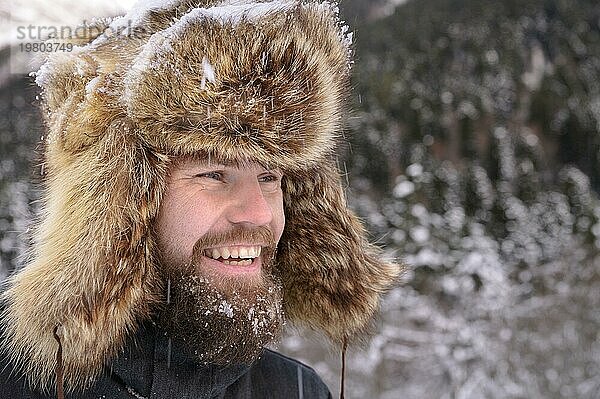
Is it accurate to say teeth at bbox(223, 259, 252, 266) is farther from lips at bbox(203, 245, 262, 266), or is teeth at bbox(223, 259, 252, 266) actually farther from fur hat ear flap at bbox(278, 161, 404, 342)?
fur hat ear flap at bbox(278, 161, 404, 342)

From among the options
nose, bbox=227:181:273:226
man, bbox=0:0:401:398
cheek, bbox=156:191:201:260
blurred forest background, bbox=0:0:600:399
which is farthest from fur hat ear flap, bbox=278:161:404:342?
cheek, bbox=156:191:201:260

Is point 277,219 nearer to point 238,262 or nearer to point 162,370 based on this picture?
point 238,262

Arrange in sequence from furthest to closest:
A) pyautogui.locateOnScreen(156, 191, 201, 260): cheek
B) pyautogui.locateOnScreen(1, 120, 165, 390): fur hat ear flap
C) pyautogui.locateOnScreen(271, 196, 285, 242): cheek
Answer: pyautogui.locateOnScreen(271, 196, 285, 242): cheek → pyautogui.locateOnScreen(156, 191, 201, 260): cheek → pyautogui.locateOnScreen(1, 120, 165, 390): fur hat ear flap

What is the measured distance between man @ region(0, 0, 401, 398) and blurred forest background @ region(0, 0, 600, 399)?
0.28 m

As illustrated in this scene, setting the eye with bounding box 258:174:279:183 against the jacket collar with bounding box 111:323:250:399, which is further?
the eye with bounding box 258:174:279:183

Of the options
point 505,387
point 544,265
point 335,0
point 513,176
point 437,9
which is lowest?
point 505,387

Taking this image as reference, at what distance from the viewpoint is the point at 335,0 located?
5.62 feet

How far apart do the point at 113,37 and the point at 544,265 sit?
25.4ft

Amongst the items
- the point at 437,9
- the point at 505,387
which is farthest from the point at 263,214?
the point at 437,9

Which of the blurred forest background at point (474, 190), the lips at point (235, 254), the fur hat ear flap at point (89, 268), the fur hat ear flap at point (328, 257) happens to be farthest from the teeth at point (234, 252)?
the blurred forest background at point (474, 190)

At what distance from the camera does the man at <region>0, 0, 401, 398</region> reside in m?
1.42

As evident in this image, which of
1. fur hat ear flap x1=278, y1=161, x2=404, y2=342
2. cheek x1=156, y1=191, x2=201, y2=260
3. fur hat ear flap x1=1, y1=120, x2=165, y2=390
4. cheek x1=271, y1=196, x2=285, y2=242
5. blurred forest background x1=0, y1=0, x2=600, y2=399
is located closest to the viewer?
fur hat ear flap x1=1, y1=120, x2=165, y2=390

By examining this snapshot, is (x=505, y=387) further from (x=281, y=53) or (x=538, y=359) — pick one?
(x=281, y=53)

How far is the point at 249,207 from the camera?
1517mm
